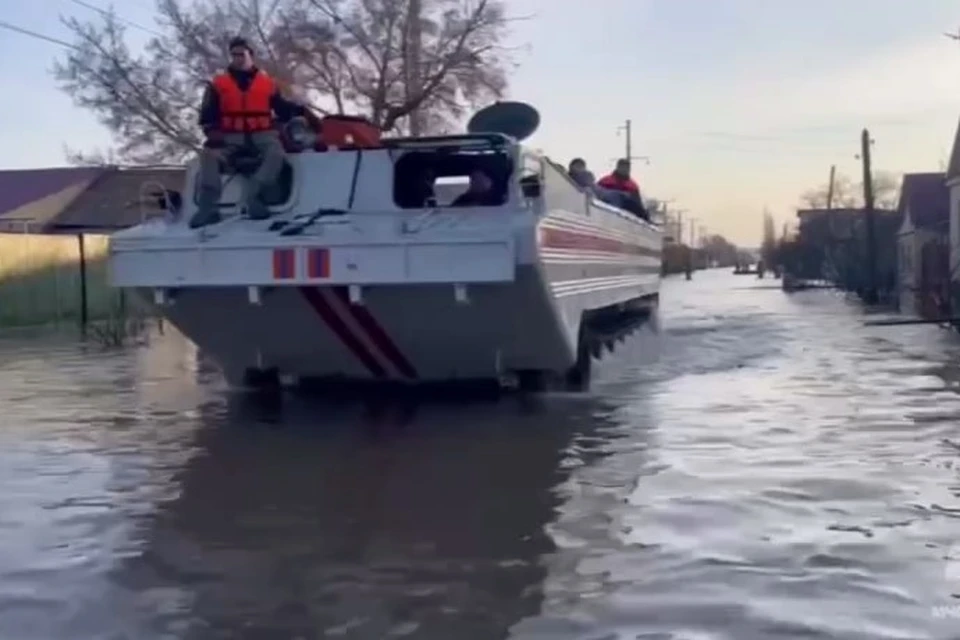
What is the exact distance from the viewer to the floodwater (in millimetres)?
5375

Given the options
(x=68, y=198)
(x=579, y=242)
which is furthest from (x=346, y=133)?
(x=68, y=198)

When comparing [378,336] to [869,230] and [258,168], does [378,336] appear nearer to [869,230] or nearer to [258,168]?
[258,168]

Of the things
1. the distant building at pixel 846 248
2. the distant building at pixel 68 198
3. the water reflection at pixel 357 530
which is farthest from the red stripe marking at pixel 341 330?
the distant building at pixel 68 198

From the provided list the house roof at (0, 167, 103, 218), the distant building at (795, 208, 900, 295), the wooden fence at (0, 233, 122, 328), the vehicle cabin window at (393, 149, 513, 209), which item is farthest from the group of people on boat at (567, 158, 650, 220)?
the house roof at (0, 167, 103, 218)

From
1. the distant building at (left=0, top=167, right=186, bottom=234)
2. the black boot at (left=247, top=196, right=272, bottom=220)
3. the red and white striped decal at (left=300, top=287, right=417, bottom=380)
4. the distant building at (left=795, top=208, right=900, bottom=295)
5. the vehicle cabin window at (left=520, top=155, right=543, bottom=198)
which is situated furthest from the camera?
the distant building at (left=0, top=167, right=186, bottom=234)

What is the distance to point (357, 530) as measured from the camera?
688 cm

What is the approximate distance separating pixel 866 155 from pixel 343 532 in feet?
159

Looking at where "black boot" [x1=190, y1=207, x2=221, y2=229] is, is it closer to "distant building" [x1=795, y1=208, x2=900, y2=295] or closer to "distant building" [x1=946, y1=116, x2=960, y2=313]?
"distant building" [x1=946, y1=116, x2=960, y2=313]

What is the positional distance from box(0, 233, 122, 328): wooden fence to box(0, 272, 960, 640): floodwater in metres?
15.0

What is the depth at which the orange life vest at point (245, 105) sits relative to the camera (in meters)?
11.2

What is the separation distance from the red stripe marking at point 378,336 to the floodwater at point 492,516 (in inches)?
14.6

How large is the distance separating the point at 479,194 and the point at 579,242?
4.08ft

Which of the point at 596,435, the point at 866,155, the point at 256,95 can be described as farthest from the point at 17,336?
the point at 866,155

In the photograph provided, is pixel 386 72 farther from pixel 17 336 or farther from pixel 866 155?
pixel 866 155
